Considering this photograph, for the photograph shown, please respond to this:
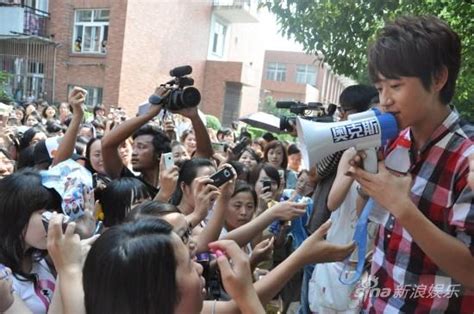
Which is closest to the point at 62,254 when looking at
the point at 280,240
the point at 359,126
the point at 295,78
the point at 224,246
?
the point at 224,246

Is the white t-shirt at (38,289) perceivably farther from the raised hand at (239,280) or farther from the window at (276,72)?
the window at (276,72)

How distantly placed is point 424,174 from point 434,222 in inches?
5.8

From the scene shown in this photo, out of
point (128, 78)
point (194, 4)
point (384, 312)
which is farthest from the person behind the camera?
point (194, 4)

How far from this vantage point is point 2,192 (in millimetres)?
1835

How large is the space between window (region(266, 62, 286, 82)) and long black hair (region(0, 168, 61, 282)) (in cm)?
3508

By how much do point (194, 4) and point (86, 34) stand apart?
399 centimetres

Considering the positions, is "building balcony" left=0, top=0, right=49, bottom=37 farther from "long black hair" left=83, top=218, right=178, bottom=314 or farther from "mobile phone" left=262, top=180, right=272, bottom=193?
"long black hair" left=83, top=218, right=178, bottom=314

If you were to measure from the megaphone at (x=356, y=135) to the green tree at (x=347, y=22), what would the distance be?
12.7 ft

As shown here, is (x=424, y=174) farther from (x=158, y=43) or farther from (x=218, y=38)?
(x=218, y=38)

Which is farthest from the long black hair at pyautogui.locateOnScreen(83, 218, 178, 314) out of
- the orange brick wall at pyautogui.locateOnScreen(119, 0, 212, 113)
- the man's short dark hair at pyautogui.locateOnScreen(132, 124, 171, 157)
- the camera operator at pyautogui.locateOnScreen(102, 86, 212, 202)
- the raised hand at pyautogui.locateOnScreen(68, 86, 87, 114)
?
the orange brick wall at pyautogui.locateOnScreen(119, 0, 212, 113)

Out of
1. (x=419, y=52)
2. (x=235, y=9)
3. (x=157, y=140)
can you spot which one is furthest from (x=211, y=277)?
(x=235, y=9)

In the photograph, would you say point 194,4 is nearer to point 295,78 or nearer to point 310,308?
point 310,308

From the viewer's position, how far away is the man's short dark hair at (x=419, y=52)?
129cm

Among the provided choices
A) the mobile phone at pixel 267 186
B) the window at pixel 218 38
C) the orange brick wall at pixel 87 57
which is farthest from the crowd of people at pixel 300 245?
the window at pixel 218 38
